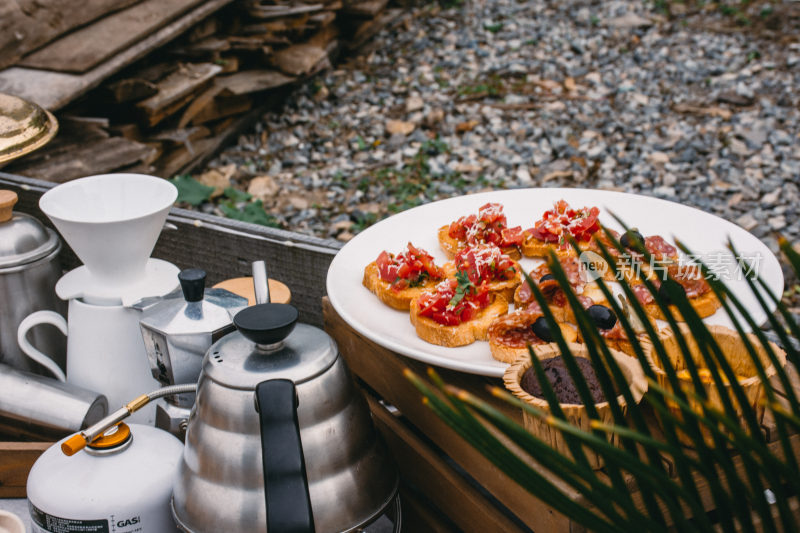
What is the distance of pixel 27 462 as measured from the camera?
1.30 metres

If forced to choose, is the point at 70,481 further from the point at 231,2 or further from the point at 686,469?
the point at 231,2

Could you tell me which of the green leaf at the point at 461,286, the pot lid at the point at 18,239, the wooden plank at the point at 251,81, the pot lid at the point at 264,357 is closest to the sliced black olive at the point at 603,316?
the green leaf at the point at 461,286

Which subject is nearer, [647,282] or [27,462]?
[647,282]

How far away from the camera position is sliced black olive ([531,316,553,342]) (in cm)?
117

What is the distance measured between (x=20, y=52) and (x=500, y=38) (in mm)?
3523

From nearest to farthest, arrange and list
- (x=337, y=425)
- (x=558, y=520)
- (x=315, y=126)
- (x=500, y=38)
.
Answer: (x=558, y=520), (x=337, y=425), (x=315, y=126), (x=500, y=38)

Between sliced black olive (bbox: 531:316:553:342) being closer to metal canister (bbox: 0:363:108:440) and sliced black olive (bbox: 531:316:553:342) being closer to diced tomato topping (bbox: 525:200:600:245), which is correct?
diced tomato topping (bbox: 525:200:600:245)

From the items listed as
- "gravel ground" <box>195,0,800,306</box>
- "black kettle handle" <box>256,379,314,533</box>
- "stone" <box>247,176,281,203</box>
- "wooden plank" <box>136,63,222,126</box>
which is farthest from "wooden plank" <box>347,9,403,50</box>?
"black kettle handle" <box>256,379,314,533</box>

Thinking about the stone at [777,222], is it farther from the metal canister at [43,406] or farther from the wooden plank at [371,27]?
the wooden plank at [371,27]

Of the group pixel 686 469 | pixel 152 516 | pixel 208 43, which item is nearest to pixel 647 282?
pixel 686 469

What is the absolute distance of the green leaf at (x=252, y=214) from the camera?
345cm

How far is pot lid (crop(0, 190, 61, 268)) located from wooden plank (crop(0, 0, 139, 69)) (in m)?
2.06

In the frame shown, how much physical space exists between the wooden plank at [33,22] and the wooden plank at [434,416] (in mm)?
2522

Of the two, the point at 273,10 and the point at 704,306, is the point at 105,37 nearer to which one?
the point at 273,10
